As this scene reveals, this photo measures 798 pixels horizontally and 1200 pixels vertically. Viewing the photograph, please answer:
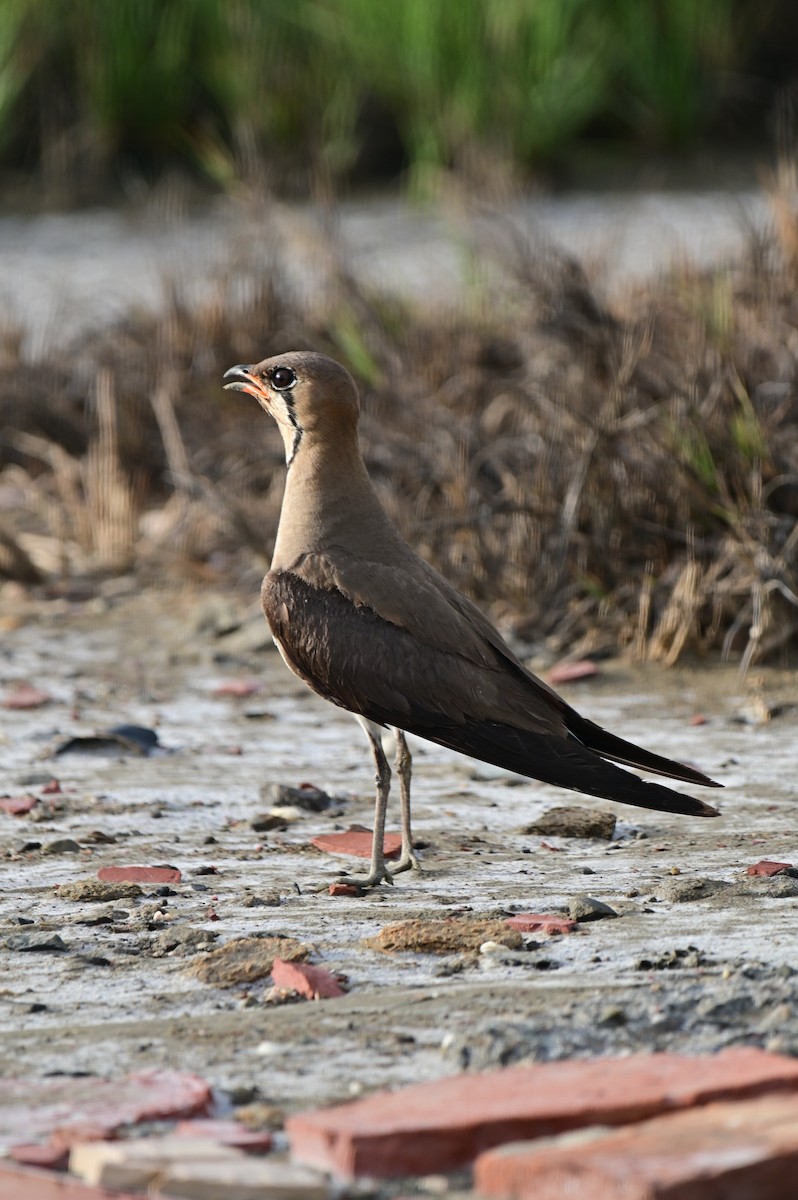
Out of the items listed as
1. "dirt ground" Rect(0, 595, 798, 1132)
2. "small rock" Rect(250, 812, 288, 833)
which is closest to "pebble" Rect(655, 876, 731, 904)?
"dirt ground" Rect(0, 595, 798, 1132)

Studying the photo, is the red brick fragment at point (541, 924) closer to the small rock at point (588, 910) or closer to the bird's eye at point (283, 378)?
the small rock at point (588, 910)

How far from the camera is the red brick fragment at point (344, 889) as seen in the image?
3.84 meters

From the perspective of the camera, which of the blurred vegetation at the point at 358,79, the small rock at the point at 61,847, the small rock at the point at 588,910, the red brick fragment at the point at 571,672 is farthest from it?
the blurred vegetation at the point at 358,79

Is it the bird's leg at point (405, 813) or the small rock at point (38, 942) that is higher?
the bird's leg at point (405, 813)

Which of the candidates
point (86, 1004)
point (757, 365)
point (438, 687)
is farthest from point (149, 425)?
point (86, 1004)

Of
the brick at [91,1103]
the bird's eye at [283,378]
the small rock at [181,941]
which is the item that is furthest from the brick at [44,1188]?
the bird's eye at [283,378]

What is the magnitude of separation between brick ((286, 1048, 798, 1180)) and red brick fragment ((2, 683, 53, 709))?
11.3 ft

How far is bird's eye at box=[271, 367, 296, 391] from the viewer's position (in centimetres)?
439

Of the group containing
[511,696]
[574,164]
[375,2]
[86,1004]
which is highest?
[375,2]

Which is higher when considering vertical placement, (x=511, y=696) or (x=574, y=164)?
(x=574, y=164)

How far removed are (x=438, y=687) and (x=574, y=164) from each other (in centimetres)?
1146

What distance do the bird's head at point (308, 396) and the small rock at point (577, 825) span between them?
105 cm

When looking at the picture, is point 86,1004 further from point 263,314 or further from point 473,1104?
point 263,314

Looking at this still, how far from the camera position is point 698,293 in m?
7.44
